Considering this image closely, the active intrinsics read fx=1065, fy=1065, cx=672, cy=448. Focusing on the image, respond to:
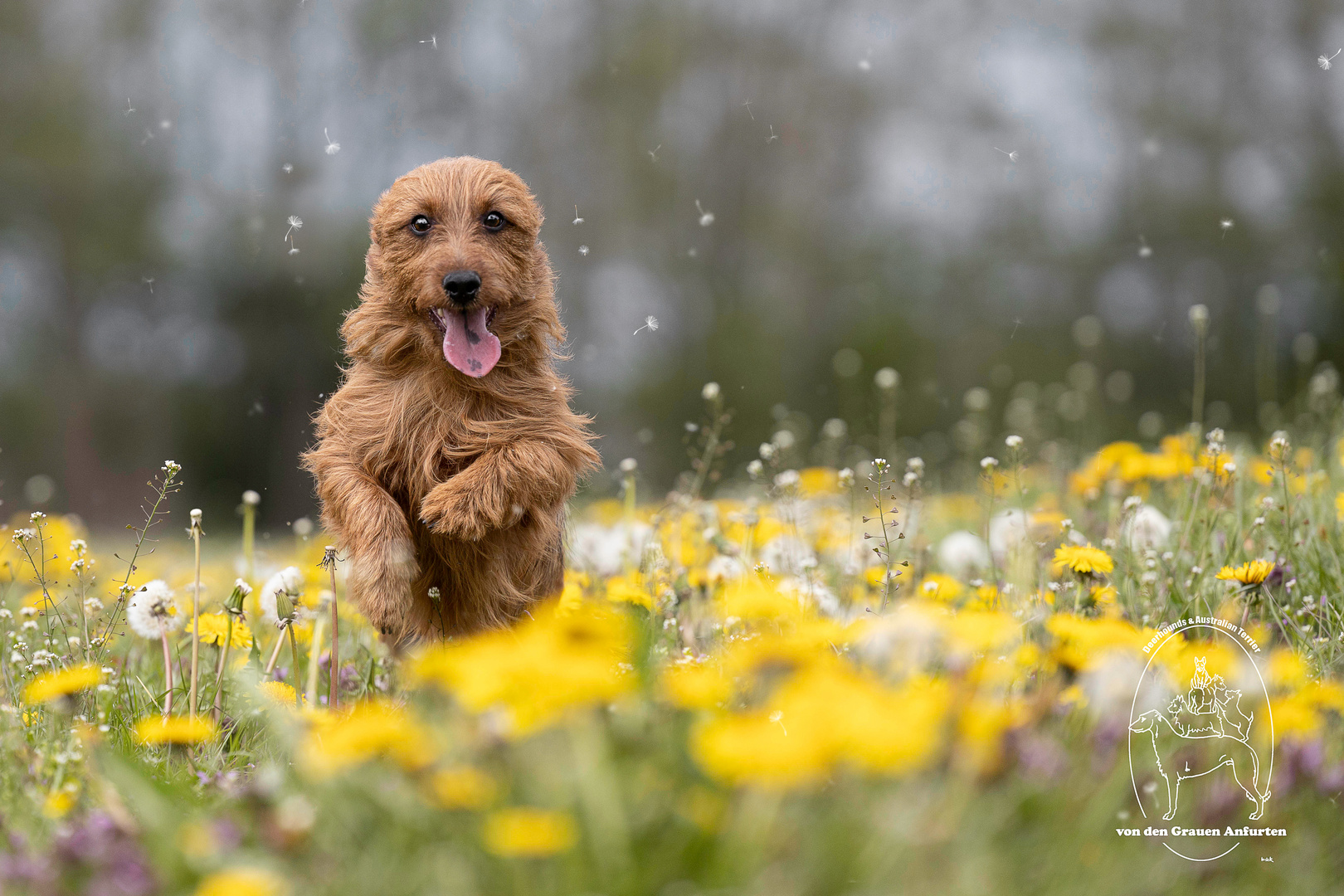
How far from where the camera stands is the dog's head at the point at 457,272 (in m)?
2.64

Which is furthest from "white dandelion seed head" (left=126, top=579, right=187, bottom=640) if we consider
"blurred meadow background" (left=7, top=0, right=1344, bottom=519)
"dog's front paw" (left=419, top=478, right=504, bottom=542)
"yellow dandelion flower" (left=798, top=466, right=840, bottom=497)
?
"blurred meadow background" (left=7, top=0, right=1344, bottom=519)

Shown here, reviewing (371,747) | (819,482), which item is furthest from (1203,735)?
(819,482)

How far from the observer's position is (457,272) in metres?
2.60

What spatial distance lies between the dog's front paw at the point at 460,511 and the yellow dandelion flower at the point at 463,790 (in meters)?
1.26

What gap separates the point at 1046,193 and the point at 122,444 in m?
9.94

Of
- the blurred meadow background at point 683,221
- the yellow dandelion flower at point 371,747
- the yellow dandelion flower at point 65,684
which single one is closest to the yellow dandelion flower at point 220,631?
the yellow dandelion flower at point 65,684

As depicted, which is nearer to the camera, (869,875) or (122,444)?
(869,875)

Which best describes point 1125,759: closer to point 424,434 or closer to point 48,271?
point 424,434

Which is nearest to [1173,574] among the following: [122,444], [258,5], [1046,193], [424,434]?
[424,434]

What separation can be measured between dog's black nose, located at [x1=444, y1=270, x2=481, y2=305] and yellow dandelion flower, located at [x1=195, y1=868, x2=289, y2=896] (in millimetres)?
1616

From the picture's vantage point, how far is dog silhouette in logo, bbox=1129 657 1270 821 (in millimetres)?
1671

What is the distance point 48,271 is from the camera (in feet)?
35.2

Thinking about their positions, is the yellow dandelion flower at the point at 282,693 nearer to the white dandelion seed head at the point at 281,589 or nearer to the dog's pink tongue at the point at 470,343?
the white dandelion seed head at the point at 281,589

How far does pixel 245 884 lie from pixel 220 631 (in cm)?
162
